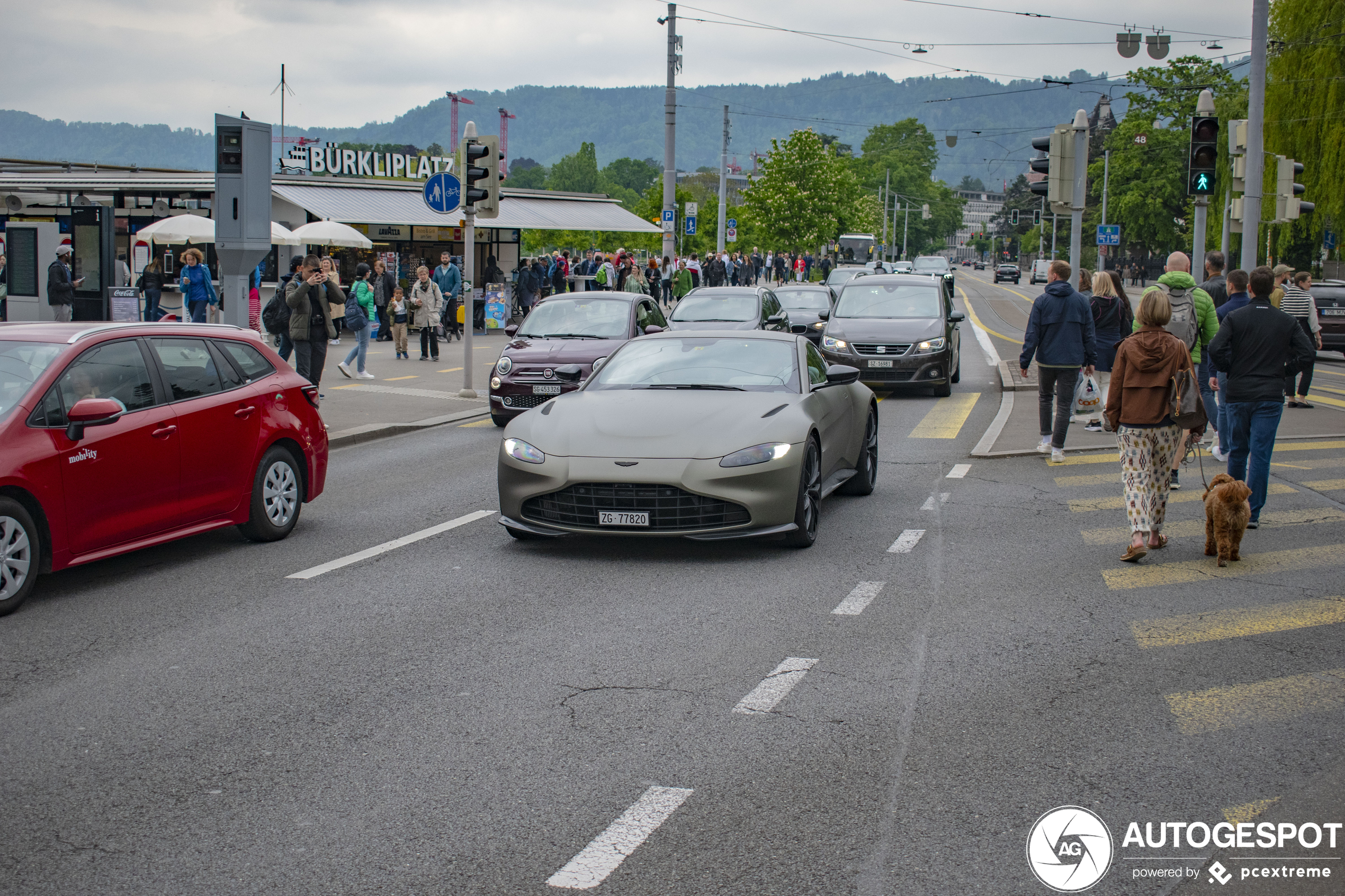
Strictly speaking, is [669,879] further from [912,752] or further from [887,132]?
[887,132]

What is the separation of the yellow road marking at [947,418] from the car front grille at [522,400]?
4407 millimetres

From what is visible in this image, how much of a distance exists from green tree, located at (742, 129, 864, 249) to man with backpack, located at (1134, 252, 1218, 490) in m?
68.0

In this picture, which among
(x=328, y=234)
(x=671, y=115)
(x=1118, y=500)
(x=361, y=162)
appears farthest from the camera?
(x=361, y=162)

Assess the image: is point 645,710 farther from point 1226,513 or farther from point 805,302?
point 805,302

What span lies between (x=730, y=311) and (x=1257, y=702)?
51.5 feet

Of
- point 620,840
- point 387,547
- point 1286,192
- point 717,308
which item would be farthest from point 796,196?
point 620,840

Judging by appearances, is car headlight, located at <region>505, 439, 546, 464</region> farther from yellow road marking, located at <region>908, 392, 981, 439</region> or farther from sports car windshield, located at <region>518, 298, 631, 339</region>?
sports car windshield, located at <region>518, 298, 631, 339</region>

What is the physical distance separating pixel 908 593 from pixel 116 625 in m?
4.35

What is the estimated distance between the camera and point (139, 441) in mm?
7871

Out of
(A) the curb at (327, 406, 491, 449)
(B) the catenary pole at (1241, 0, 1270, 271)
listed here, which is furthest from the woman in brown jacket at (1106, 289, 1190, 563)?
(B) the catenary pole at (1241, 0, 1270, 271)

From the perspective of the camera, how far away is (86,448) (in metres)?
7.48

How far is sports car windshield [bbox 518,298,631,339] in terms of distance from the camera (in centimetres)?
1675

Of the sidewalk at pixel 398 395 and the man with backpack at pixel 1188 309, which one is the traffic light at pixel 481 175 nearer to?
the sidewalk at pixel 398 395

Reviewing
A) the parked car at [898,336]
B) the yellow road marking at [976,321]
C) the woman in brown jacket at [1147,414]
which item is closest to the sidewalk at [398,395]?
the parked car at [898,336]
